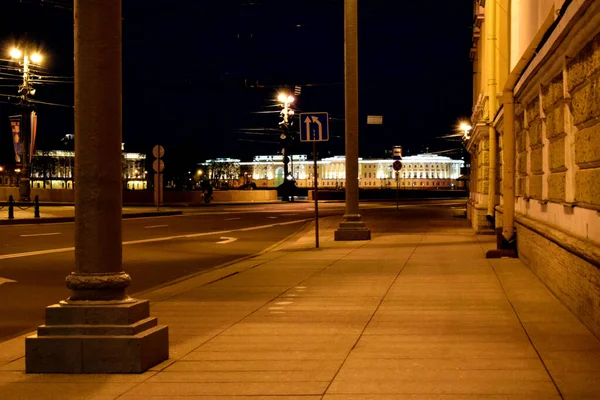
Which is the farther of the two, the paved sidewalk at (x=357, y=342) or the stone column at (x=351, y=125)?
the stone column at (x=351, y=125)

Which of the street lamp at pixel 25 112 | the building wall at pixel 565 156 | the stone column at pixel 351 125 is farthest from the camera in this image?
the street lamp at pixel 25 112

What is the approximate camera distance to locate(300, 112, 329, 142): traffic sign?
21086 mm

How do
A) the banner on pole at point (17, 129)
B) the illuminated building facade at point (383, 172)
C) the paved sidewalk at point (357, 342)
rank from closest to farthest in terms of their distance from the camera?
the paved sidewalk at point (357, 342) → the banner on pole at point (17, 129) → the illuminated building facade at point (383, 172)

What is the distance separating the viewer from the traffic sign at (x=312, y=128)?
69.2 feet

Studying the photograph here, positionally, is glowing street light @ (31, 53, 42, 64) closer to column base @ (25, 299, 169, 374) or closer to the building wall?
the building wall

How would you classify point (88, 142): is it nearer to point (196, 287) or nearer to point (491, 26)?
point (196, 287)

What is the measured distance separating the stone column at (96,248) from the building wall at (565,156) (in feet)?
14.3

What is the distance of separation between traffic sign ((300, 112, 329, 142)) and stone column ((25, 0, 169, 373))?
13.9 m

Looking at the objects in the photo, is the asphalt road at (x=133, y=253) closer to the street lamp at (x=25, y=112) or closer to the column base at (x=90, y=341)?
the column base at (x=90, y=341)

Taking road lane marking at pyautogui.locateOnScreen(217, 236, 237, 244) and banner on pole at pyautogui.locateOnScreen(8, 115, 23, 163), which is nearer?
road lane marking at pyautogui.locateOnScreen(217, 236, 237, 244)

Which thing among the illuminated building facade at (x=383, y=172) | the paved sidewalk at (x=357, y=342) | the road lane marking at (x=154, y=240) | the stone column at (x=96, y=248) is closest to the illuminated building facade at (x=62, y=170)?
the illuminated building facade at (x=383, y=172)

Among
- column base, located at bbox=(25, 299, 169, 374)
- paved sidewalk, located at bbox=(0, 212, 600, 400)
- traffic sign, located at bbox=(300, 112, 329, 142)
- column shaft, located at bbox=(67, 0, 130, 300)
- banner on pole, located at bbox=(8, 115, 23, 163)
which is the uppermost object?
banner on pole, located at bbox=(8, 115, 23, 163)

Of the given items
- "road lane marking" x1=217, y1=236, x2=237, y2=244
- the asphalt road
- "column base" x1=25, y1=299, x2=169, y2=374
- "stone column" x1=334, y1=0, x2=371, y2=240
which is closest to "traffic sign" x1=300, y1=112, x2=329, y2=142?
"stone column" x1=334, y1=0, x2=371, y2=240

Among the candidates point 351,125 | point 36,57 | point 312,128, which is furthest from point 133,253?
point 36,57
